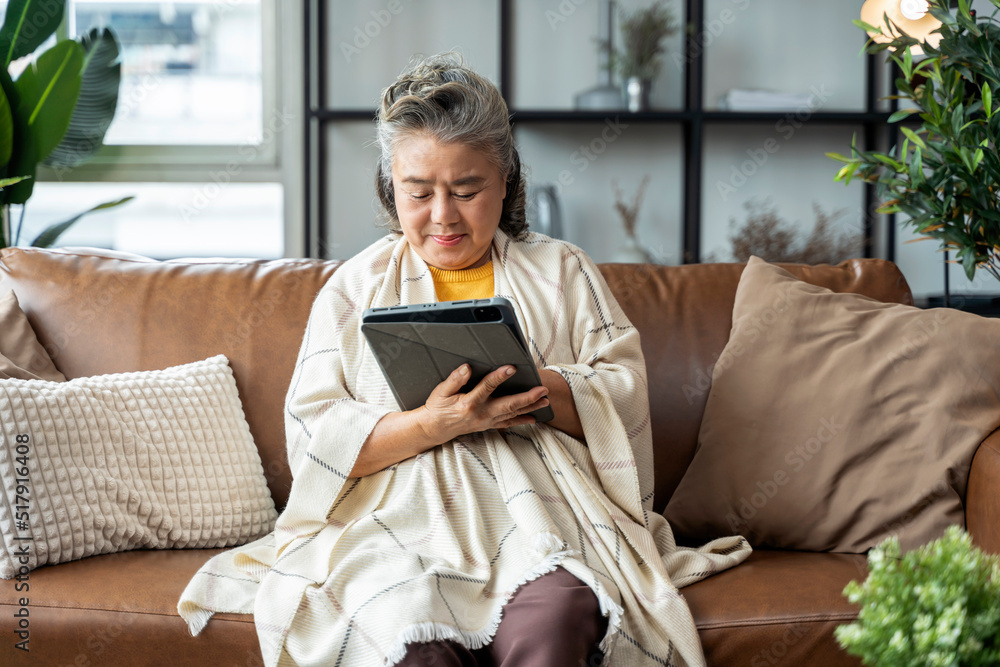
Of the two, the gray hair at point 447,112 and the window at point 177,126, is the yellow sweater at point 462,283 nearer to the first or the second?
the gray hair at point 447,112

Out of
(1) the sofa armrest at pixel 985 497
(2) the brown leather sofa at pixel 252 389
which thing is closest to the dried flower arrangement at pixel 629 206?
(2) the brown leather sofa at pixel 252 389

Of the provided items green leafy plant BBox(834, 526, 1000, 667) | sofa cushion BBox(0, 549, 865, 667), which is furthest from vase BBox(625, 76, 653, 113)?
green leafy plant BBox(834, 526, 1000, 667)

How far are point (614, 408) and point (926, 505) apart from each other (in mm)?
582

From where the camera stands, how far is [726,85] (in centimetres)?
347

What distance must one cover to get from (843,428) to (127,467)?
4.27ft

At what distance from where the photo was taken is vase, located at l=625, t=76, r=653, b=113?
3262 millimetres

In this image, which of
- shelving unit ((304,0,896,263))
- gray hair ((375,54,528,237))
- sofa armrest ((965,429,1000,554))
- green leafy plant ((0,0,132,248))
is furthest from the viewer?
shelving unit ((304,0,896,263))

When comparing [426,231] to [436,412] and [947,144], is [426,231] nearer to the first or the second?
[436,412]

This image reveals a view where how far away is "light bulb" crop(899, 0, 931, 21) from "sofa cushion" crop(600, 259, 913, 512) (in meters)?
0.85

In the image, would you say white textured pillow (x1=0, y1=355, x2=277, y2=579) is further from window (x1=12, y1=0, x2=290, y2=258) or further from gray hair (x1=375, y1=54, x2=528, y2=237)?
window (x1=12, y1=0, x2=290, y2=258)

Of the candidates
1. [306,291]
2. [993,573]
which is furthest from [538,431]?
[993,573]

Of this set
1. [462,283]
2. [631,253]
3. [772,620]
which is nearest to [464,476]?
[462,283]

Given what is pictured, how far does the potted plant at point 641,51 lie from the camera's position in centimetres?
323

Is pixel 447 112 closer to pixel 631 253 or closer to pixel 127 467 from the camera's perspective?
pixel 127 467
